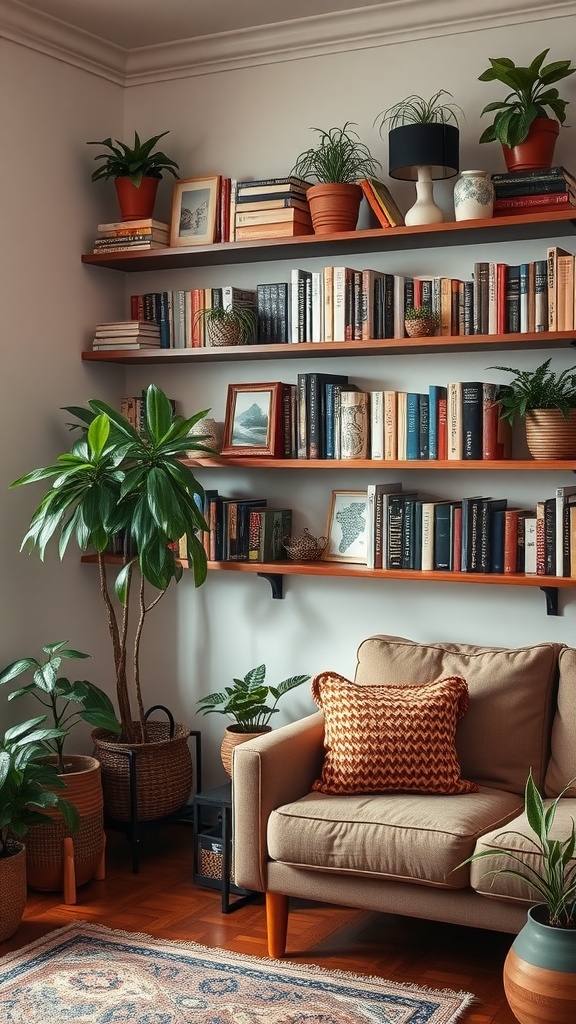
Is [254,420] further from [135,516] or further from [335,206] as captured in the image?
[335,206]

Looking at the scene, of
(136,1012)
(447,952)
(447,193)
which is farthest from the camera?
(447,193)

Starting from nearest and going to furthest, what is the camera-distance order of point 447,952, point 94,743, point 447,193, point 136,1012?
point 136,1012 → point 447,952 → point 447,193 → point 94,743

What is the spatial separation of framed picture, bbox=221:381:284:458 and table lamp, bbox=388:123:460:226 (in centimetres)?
74

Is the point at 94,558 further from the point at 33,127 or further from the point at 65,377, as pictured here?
the point at 33,127

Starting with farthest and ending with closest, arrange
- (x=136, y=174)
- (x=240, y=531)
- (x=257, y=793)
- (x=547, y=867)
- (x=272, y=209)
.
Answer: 1. (x=136, y=174)
2. (x=240, y=531)
3. (x=272, y=209)
4. (x=257, y=793)
5. (x=547, y=867)

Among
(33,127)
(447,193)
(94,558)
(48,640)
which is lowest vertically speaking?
(48,640)

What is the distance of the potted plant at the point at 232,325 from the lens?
3910 mm

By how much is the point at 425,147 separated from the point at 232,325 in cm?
86

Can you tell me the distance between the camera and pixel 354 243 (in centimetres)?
375

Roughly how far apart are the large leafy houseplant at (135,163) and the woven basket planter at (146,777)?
1.95m

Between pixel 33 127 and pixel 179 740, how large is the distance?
2155 millimetres

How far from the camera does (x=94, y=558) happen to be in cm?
421

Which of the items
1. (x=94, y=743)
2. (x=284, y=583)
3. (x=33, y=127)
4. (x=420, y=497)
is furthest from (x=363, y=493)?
(x=33, y=127)

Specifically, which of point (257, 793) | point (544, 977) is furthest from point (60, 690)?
point (544, 977)
